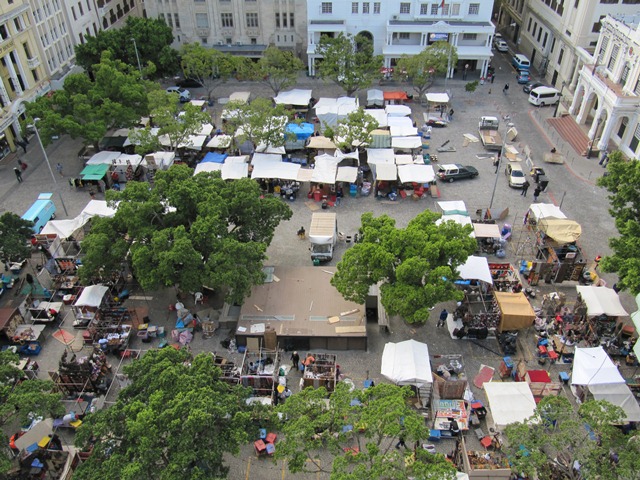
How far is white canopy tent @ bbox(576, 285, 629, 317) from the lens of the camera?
32.0 metres

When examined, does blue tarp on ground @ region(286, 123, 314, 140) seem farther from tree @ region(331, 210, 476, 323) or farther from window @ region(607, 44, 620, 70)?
window @ region(607, 44, 620, 70)

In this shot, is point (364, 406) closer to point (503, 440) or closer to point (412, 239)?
point (503, 440)

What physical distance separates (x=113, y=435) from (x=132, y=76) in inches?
1469

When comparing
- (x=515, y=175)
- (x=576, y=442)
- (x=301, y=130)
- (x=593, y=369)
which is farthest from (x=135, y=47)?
(x=576, y=442)

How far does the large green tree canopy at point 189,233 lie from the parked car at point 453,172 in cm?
1834

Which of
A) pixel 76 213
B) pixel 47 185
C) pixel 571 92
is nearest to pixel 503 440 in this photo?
pixel 76 213

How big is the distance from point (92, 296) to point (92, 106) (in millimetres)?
21154

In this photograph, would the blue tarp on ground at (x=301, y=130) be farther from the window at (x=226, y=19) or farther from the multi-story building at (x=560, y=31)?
the multi-story building at (x=560, y=31)

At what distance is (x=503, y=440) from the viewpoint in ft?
87.0

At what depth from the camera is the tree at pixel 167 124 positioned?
149 ft

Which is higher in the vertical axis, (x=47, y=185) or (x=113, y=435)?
(x=113, y=435)

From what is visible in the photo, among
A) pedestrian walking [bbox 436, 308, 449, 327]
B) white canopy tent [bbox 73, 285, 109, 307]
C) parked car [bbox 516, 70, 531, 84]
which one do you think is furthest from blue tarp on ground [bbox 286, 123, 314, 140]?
parked car [bbox 516, 70, 531, 84]

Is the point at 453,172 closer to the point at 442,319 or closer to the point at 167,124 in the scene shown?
the point at 442,319

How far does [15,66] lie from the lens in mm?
52281
